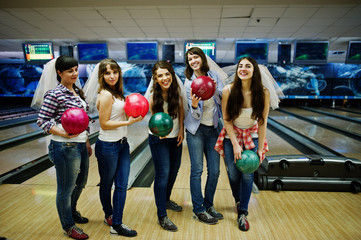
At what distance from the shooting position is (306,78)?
10500 millimetres

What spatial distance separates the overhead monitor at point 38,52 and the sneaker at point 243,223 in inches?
244

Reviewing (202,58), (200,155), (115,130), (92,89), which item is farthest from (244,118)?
(92,89)

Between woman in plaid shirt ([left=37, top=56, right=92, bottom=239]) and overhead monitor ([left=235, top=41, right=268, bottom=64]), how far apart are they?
200 inches

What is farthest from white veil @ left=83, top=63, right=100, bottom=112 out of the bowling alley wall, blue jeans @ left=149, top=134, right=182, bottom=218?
the bowling alley wall

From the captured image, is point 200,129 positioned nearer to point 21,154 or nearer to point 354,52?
point 21,154

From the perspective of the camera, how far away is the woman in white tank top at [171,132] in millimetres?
1623

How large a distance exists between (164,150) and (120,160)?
0.97ft

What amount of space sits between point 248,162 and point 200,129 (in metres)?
0.38

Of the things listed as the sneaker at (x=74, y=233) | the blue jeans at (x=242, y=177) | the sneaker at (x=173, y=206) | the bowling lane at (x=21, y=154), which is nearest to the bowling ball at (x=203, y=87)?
the blue jeans at (x=242, y=177)

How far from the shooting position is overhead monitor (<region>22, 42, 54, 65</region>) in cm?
617

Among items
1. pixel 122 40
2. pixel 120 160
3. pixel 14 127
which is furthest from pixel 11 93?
pixel 120 160

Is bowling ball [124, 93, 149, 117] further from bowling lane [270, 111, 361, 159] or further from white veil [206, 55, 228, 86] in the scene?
bowling lane [270, 111, 361, 159]

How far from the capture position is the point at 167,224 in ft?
5.55

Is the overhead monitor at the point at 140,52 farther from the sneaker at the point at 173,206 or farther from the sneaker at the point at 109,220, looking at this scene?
the sneaker at the point at 109,220
